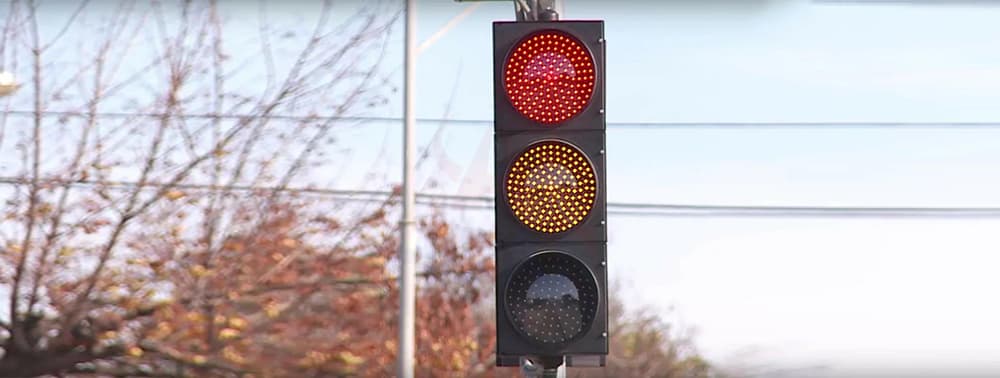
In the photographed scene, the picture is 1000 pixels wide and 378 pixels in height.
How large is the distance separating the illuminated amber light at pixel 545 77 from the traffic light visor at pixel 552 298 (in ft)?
1.61

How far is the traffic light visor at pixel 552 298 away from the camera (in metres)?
4.30

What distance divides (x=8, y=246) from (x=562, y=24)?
14.2 metres

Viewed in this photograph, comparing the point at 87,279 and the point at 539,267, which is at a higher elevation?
the point at 87,279

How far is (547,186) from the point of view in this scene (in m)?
4.33

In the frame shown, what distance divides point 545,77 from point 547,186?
14.7 inches

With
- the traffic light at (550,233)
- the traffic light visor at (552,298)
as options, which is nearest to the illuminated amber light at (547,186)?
the traffic light at (550,233)

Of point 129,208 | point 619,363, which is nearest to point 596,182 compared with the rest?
point 129,208

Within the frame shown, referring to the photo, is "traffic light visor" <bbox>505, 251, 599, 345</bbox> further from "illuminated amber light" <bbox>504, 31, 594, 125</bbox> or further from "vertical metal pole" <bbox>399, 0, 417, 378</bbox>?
"vertical metal pole" <bbox>399, 0, 417, 378</bbox>

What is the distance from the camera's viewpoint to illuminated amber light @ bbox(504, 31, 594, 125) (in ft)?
14.4

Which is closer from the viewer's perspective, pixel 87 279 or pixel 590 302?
pixel 590 302

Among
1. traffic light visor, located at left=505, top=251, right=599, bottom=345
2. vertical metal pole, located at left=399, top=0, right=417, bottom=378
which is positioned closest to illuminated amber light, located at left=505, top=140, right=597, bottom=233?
traffic light visor, located at left=505, top=251, right=599, bottom=345

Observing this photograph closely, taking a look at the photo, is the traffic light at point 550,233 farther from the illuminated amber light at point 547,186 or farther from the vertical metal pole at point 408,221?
the vertical metal pole at point 408,221

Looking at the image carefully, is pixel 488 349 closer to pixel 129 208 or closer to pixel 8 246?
pixel 129 208

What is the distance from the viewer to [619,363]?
2214 centimetres
